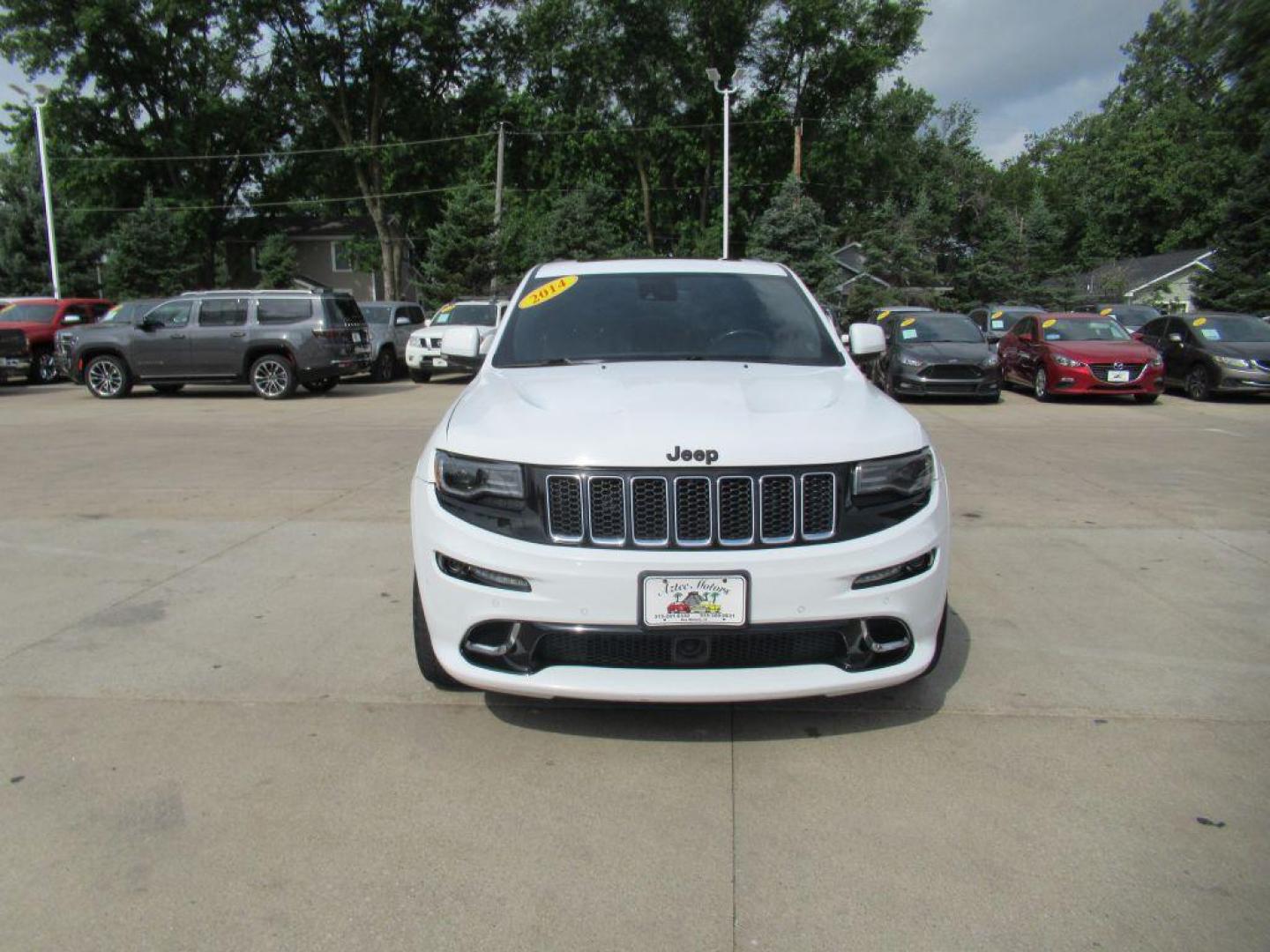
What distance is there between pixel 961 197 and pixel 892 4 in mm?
13058

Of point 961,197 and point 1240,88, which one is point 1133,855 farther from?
point 961,197

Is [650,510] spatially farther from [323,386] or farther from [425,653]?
[323,386]

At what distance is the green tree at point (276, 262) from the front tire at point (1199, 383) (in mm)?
42489

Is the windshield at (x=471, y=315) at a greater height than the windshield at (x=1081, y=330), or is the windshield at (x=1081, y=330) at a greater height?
the windshield at (x=471, y=315)

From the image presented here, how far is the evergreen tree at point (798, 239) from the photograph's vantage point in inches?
1428

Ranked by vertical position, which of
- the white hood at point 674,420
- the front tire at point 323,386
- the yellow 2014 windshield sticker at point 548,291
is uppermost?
the yellow 2014 windshield sticker at point 548,291

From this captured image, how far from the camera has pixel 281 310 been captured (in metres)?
17.2

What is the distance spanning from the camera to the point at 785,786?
10.5ft

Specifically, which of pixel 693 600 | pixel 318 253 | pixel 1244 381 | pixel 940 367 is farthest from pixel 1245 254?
pixel 318 253

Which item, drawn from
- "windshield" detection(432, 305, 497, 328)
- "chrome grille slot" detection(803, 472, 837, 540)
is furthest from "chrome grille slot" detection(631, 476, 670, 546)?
"windshield" detection(432, 305, 497, 328)

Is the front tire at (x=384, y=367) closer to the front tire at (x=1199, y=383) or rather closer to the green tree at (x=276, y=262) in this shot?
the front tire at (x=1199, y=383)

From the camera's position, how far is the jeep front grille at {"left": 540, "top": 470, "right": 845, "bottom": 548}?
10.4 ft

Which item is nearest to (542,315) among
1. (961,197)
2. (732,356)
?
(732,356)

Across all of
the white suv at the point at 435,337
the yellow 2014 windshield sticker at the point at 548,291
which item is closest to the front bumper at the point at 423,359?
the white suv at the point at 435,337
